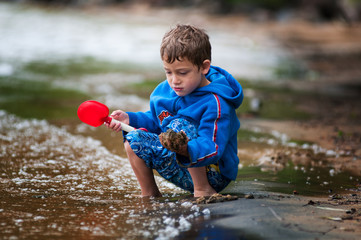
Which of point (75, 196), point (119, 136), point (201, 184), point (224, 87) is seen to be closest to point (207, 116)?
point (224, 87)

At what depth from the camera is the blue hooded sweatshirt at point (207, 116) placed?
286cm

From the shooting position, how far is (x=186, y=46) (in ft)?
9.75

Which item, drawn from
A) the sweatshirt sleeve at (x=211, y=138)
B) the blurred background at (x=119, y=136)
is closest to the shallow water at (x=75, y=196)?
the blurred background at (x=119, y=136)

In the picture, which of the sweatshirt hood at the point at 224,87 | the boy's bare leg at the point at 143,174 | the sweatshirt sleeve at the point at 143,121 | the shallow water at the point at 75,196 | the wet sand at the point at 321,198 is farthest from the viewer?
the sweatshirt sleeve at the point at 143,121

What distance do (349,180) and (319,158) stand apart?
731mm

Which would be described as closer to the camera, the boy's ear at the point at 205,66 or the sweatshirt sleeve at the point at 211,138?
the sweatshirt sleeve at the point at 211,138

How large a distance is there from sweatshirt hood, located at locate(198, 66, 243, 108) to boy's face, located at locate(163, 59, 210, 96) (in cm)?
9

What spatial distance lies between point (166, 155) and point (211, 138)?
382 millimetres

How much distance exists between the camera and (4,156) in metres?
4.54

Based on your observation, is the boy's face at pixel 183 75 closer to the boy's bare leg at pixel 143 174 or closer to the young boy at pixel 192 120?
the young boy at pixel 192 120

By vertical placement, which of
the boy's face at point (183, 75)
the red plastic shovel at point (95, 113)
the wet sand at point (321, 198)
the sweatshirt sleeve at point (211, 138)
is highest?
the boy's face at point (183, 75)

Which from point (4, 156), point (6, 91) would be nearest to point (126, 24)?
point (6, 91)

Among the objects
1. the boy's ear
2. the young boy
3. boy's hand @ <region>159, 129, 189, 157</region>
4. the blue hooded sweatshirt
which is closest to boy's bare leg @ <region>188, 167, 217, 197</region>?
the young boy

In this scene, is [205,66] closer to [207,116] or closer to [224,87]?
[224,87]
